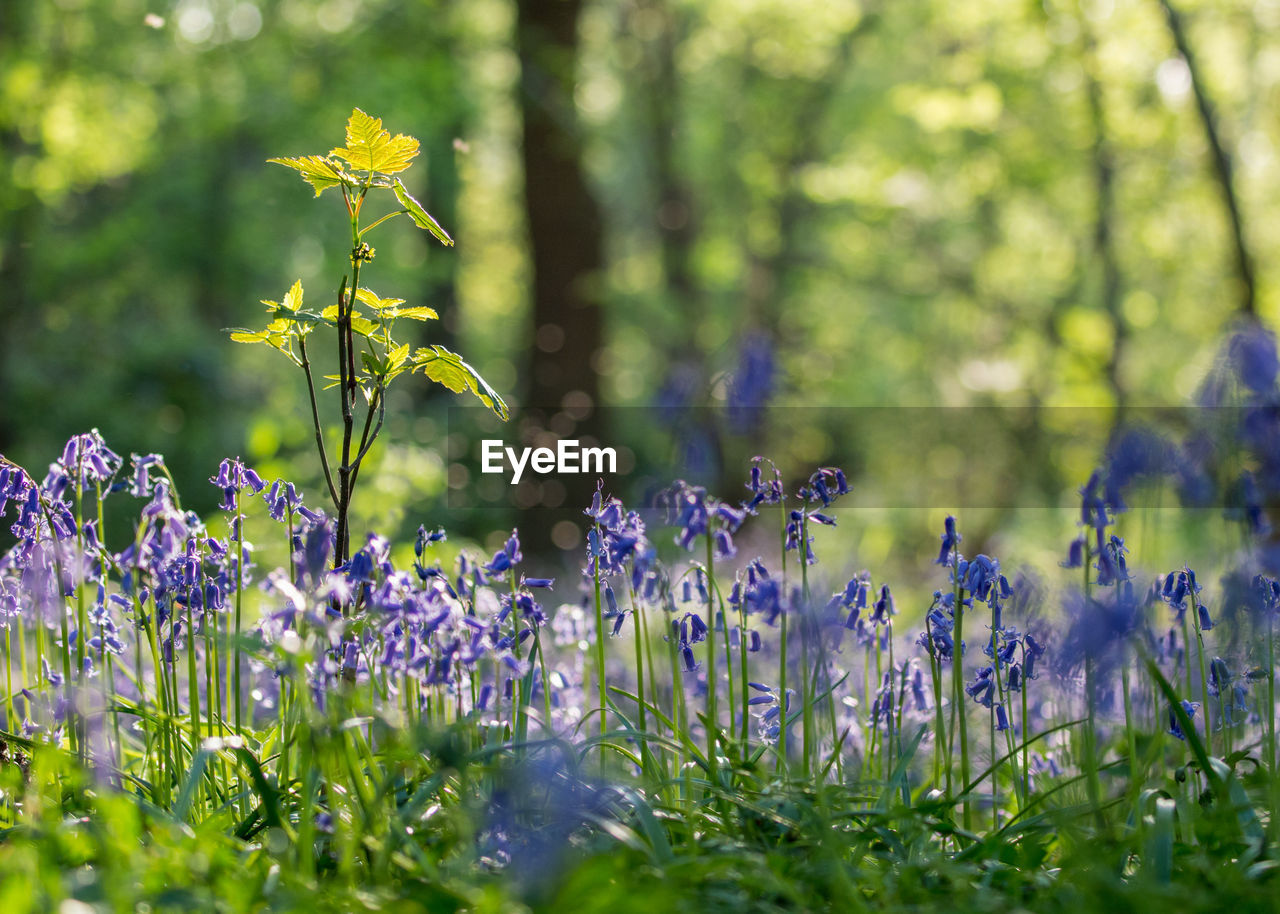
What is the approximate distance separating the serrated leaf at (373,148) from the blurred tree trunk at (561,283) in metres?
7.33

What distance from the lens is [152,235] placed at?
15352 mm

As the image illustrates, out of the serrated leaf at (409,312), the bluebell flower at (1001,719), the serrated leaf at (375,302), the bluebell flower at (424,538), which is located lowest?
the bluebell flower at (1001,719)

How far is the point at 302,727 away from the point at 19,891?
0.66 metres

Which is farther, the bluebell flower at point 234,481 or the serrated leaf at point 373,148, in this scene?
the bluebell flower at point 234,481

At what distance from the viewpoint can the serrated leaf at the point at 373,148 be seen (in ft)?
7.37

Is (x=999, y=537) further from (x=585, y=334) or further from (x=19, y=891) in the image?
(x=19, y=891)

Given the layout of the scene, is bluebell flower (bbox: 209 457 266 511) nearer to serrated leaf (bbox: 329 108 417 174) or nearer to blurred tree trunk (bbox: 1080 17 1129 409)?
serrated leaf (bbox: 329 108 417 174)

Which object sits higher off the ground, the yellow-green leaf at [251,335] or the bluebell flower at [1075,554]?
the yellow-green leaf at [251,335]

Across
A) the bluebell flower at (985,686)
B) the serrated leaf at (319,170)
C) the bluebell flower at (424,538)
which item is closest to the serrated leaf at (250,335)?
the serrated leaf at (319,170)

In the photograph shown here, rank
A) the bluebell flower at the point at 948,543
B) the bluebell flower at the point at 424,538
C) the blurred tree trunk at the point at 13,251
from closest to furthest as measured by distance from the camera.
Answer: the bluebell flower at the point at 424,538, the bluebell flower at the point at 948,543, the blurred tree trunk at the point at 13,251

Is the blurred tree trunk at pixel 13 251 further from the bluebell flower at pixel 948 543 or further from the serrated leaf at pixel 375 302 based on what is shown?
the bluebell flower at pixel 948 543

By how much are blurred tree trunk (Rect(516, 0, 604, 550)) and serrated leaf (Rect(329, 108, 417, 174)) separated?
733 centimetres

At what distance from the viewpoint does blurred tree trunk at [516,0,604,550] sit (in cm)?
979

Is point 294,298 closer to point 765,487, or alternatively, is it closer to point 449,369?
point 449,369
